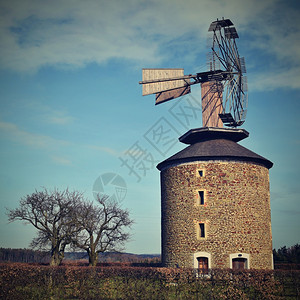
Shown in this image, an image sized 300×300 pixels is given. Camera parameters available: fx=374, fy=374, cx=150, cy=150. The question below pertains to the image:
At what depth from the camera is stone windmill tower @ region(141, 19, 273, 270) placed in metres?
24.5

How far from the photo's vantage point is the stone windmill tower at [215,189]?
24500mm

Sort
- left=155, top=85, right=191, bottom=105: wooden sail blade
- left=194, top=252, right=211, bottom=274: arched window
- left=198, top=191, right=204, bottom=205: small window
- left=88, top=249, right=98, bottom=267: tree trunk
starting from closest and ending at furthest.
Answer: left=194, top=252, right=211, bottom=274: arched window → left=198, top=191, right=204, bottom=205: small window → left=155, top=85, right=191, bottom=105: wooden sail blade → left=88, top=249, right=98, bottom=267: tree trunk

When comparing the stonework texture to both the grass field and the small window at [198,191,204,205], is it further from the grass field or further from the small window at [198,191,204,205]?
the grass field

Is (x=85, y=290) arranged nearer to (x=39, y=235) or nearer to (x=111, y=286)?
(x=111, y=286)

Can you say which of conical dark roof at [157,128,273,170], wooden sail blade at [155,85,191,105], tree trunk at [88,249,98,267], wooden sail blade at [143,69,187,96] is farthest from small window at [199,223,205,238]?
tree trunk at [88,249,98,267]

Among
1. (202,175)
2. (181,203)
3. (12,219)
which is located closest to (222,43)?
(202,175)

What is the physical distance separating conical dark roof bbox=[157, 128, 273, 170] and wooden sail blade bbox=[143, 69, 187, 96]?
369cm

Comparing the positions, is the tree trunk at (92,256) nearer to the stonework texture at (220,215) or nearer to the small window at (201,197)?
the stonework texture at (220,215)

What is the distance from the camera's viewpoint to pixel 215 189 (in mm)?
25172

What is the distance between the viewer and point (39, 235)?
99.5 feet

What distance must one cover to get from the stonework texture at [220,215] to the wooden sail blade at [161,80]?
582 centimetres

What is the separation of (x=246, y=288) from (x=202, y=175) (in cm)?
866

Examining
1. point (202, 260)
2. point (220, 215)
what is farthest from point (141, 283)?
point (220, 215)

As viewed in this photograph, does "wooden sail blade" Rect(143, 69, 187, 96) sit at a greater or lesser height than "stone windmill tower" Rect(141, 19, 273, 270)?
greater
